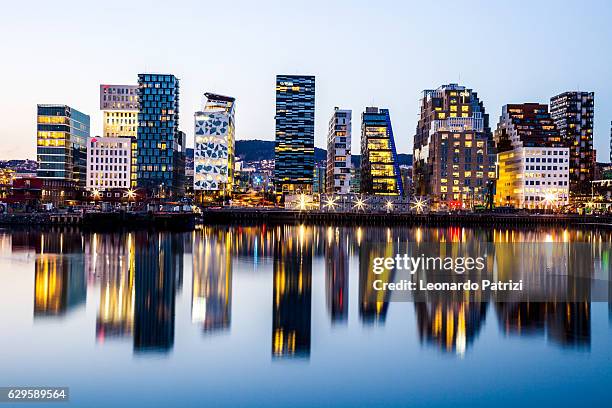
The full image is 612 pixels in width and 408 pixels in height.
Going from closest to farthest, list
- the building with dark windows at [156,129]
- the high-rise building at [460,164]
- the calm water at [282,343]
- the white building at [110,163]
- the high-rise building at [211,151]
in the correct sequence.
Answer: the calm water at [282,343] → the white building at [110,163] → the high-rise building at [460,164] → the building with dark windows at [156,129] → the high-rise building at [211,151]

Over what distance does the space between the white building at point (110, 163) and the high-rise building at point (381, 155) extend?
2466 inches

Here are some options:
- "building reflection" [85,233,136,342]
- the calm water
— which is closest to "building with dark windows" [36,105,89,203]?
"building reflection" [85,233,136,342]

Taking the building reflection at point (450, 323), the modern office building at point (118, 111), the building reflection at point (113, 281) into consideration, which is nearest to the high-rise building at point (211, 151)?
the modern office building at point (118, 111)

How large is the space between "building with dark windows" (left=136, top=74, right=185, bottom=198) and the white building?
576 centimetres

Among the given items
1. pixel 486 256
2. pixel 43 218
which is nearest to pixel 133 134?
pixel 43 218

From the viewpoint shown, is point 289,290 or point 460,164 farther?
point 460,164

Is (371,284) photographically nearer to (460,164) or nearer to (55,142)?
(460,164)

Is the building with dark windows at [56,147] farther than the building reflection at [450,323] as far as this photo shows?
Yes

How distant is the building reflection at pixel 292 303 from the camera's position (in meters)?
27.0

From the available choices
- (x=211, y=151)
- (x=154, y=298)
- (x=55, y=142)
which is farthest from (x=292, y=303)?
(x=211, y=151)

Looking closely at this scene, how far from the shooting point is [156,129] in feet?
579

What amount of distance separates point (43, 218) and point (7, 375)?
78.1m

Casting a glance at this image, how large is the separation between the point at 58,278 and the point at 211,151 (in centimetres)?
13688

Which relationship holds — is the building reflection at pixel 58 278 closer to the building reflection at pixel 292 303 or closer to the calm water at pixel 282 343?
the calm water at pixel 282 343
